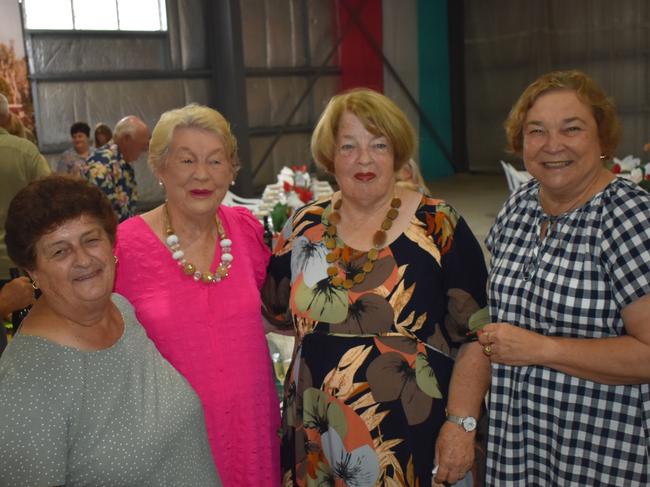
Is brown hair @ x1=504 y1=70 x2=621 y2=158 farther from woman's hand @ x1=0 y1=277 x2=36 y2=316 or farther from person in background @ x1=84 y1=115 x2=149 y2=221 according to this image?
person in background @ x1=84 y1=115 x2=149 y2=221

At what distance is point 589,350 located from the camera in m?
1.65

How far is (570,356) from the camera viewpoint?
166 centimetres

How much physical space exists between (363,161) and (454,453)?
2.79 feet

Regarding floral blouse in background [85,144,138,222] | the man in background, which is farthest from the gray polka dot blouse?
floral blouse in background [85,144,138,222]

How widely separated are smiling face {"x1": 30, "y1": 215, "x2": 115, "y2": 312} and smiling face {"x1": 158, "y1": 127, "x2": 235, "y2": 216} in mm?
501

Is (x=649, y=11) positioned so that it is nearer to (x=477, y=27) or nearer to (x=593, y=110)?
(x=477, y=27)

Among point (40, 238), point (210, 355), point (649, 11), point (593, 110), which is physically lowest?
point (210, 355)

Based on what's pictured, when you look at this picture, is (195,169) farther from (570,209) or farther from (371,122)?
(570,209)

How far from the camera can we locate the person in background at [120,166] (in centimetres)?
533

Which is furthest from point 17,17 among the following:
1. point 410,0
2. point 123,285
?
point 123,285

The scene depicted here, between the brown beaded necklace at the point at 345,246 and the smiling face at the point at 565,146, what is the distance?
16.8 inches

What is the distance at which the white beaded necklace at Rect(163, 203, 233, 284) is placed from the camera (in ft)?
6.87

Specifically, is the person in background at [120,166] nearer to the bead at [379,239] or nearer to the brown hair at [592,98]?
the bead at [379,239]

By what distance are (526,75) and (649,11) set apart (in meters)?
2.49
